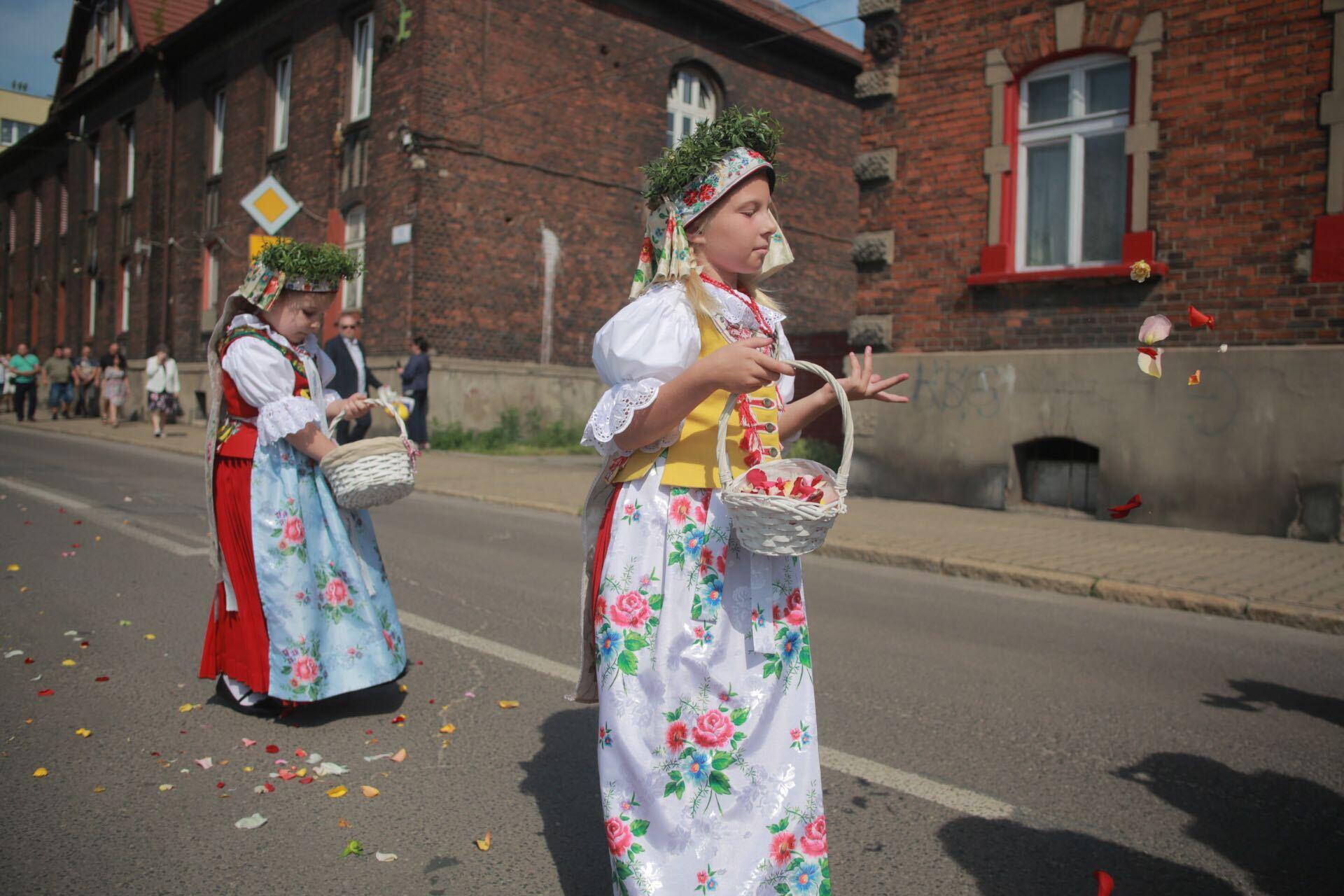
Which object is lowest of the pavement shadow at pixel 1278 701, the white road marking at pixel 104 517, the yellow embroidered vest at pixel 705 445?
the pavement shadow at pixel 1278 701

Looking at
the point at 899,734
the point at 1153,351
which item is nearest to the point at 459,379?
the point at 899,734

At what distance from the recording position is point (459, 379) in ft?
62.0

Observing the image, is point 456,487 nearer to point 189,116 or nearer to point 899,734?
point 899,734

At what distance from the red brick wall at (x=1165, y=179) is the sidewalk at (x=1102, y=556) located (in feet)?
6.29

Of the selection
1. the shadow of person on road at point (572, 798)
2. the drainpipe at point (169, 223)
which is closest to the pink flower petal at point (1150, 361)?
the shadow of person on road at point (572, 798)

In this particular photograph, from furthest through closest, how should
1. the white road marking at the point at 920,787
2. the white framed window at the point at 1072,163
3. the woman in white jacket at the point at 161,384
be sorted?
the woman in white jacket at the point at 161,384 < the white framed window at the point at 1072,163 < the white road marking at the point at 920,787

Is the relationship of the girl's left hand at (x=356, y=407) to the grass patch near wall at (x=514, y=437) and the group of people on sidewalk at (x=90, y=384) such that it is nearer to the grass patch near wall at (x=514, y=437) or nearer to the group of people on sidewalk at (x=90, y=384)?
the grass patch near wall at (x=514, y=437)

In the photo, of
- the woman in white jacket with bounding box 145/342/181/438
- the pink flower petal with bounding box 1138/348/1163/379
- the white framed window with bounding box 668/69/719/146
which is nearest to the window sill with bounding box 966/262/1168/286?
the pink flower petal with bounding box 1138/348/1163/379

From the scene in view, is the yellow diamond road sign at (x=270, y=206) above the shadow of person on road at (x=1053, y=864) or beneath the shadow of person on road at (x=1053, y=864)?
above

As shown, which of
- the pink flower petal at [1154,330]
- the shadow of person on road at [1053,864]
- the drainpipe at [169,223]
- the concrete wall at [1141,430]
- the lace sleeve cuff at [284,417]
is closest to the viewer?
the pink flower petal at [1154,330]

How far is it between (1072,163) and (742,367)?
9831mm

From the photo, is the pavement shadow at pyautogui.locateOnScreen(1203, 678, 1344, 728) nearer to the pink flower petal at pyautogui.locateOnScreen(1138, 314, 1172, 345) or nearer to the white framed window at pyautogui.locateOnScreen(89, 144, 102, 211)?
the pink flower petal at pyautogui.locateOnScreen(1138, 314, 1172, 345)

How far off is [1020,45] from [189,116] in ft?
76.1

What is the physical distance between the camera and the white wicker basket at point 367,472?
12.7 ft
